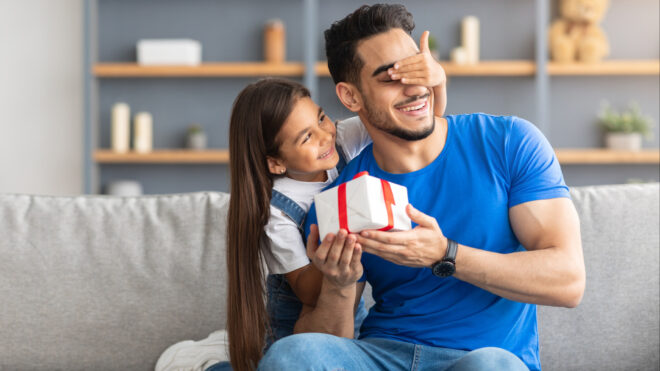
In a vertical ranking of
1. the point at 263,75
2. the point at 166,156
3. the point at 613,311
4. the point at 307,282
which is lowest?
the point at 613,311

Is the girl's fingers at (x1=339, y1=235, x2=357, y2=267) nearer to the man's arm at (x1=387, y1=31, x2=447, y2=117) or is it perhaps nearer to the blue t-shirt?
the blue t-shirt

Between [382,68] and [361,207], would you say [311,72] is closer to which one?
[382,68]

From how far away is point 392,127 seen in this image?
4.51 ft

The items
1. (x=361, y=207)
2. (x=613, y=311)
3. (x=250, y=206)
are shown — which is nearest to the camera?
(x=361, y=207)

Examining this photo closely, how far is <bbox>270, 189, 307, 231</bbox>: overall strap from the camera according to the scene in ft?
4.61

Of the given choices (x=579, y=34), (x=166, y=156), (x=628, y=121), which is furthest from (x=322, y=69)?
(x=628, y=121)

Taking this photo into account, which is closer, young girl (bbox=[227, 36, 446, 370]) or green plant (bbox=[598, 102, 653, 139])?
young girl (bbox=[227, 36, 446, 370])

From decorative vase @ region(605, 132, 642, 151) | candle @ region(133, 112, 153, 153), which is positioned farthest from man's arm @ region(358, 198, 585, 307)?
candle @ region(133, 112, 153, 153)

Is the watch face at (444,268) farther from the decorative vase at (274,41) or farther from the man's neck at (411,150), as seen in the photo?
the decorative vase at (274,41)

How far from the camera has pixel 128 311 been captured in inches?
66.3

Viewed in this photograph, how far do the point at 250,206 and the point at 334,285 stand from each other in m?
0.26

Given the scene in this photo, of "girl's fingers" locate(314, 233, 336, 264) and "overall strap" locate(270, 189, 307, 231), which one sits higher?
"overall strap" locate(270, 189, 307, 231)

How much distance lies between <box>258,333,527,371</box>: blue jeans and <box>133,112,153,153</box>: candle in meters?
2.98

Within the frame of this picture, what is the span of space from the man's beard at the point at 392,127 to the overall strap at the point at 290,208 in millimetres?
254
